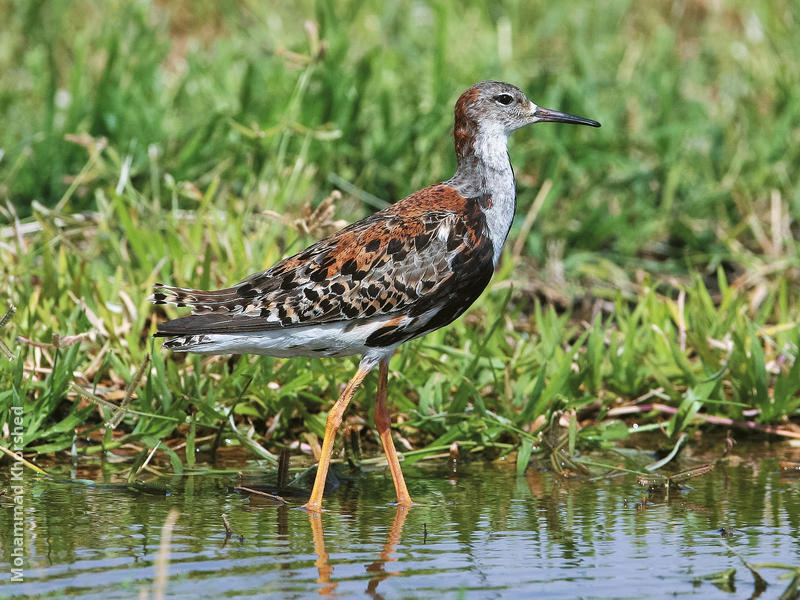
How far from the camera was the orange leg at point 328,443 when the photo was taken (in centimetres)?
496

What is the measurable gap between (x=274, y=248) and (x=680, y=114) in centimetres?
393

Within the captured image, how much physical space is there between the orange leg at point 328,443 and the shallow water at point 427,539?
9 centimetres

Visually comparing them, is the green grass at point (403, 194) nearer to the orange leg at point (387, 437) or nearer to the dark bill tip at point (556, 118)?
the orange leg at point (387, 437)

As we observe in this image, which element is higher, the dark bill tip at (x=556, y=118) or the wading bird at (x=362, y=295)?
the dark bill tip at (x=556, y=118)

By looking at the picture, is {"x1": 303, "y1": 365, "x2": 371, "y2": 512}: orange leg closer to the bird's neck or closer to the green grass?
the green grass

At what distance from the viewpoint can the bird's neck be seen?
563 cm

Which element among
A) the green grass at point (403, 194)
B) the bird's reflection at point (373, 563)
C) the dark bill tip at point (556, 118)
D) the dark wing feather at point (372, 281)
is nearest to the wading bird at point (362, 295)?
the dark wing feather at point (372, 281)

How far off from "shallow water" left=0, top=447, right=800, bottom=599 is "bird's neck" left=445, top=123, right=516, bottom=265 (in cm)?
114

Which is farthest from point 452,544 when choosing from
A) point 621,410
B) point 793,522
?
point 621,410

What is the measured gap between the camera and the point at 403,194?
329 inches

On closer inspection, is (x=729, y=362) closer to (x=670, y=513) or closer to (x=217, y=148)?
(x=670, y=513)

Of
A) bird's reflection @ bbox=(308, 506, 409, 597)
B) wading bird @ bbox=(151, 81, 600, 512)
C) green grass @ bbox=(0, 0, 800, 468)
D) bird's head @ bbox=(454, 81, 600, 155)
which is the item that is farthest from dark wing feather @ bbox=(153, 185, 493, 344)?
bird's reflection @ bbox=(308, 506, 409, 597)

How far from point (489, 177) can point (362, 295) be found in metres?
0.94

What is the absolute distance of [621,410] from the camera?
6.23m
